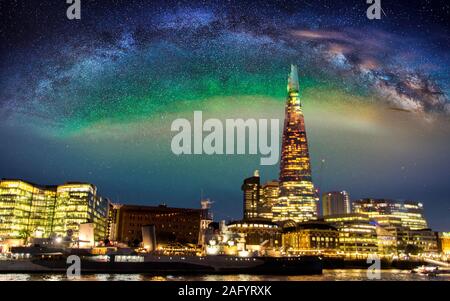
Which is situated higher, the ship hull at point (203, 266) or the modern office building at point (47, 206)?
the modern office building at point (47, 206)

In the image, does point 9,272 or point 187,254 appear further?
point 187,254

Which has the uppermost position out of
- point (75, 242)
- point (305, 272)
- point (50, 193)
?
point (50, 193)

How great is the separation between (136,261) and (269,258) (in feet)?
107

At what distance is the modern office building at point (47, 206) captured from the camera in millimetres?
157875

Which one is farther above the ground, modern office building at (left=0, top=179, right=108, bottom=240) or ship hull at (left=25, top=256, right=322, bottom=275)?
modern office building at (left=0, top=179, right=108, bottom=240)

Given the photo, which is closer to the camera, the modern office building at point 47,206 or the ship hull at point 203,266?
the ship hull at point 203,266

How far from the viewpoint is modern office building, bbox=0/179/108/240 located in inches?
6216

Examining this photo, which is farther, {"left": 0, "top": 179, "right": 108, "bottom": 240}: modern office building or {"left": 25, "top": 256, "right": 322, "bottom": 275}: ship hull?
{"left": 0, "top": 179, "right": 108, "bottom": 240}: modern office building

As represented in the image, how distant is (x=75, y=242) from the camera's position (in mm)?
100188
